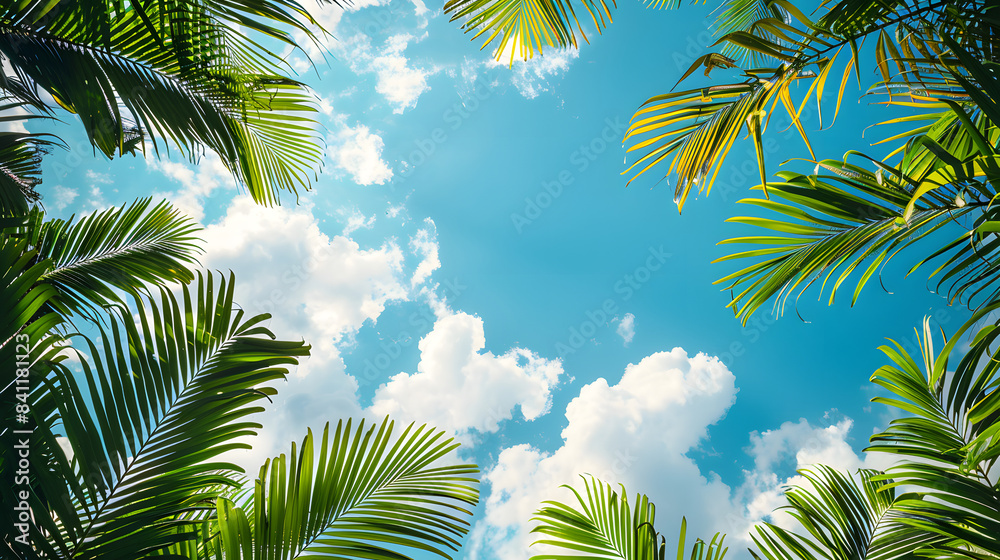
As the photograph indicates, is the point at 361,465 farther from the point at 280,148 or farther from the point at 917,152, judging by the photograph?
the point at 917,152

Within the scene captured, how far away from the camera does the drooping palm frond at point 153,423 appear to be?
3.09 ft

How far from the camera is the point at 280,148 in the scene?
2.11 metres

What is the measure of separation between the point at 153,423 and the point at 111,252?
136cm

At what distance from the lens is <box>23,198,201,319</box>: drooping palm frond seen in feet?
5.73

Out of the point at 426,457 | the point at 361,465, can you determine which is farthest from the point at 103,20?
the point at 426,457

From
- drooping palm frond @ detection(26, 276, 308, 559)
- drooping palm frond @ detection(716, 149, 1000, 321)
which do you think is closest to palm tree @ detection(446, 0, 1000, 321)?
drooping palm frond @ detection(716, 149, 1000, 321)

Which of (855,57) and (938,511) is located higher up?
(855,57)

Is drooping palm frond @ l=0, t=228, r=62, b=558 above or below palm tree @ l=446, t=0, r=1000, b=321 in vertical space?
below

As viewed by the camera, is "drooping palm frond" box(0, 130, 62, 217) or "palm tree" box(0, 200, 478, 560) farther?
"drooping palm frond" box(0, 130, 62, 217)

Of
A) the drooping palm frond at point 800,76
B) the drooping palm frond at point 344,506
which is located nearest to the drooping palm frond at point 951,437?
the drooping palm frond at point 800,76

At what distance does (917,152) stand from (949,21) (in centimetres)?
39

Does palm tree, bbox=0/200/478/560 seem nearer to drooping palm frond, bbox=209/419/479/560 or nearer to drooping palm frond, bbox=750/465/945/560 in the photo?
drooping palm frond, bbox=209/419/479/560

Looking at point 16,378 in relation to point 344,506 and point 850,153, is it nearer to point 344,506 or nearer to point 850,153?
Result: point 344,506

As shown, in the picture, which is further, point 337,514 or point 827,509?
point 827,509
